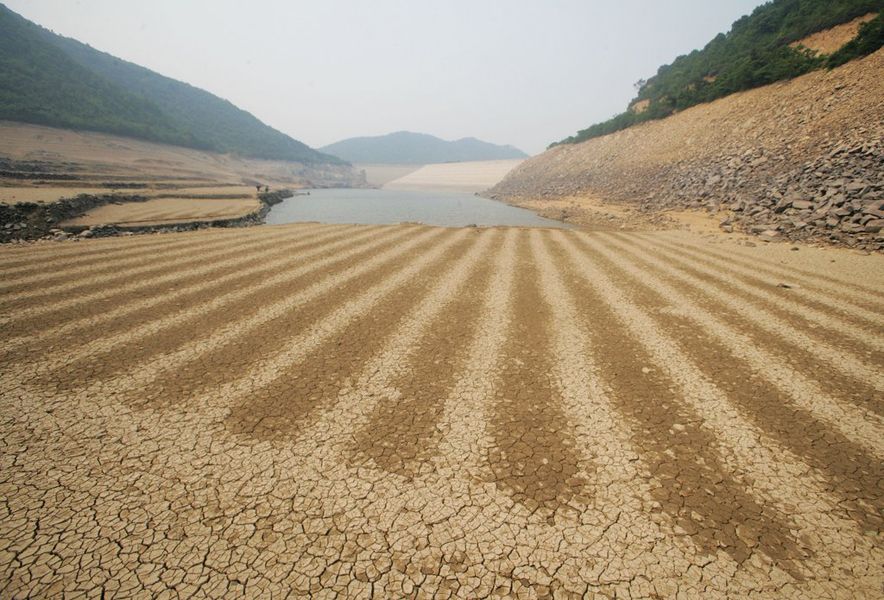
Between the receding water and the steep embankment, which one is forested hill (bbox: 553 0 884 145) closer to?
the steep embankment

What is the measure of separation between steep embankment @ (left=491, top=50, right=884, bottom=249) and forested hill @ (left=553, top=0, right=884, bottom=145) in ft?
4.91

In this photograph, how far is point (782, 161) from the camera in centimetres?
2623

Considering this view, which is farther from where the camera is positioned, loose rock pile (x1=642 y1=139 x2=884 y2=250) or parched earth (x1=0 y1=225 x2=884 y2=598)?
loose rock pile (x1=642 y1=139 x2=884 y2=250)

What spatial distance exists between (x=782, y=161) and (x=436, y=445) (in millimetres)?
35808

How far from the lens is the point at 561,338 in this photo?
7.59 meters

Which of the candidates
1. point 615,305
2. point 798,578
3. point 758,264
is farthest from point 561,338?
point 758,264

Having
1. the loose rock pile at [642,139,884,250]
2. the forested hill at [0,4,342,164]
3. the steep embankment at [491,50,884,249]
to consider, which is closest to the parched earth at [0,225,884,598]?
the loose rock pile at [642,139,884,250]

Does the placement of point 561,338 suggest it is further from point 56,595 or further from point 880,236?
point 880,236

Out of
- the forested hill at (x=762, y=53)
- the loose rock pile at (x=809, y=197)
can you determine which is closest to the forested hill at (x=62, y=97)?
the forested hill at (x=762, y=53)

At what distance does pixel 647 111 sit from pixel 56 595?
77816 millimetres

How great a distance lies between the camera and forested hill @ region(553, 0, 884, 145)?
109 feet

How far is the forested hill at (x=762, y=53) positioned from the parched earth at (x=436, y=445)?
38.6m

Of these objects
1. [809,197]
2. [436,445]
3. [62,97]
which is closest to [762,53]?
[809,197]

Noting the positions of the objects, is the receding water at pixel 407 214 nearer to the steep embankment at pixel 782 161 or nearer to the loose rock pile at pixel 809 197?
the steep embankment at pixel 782 161
